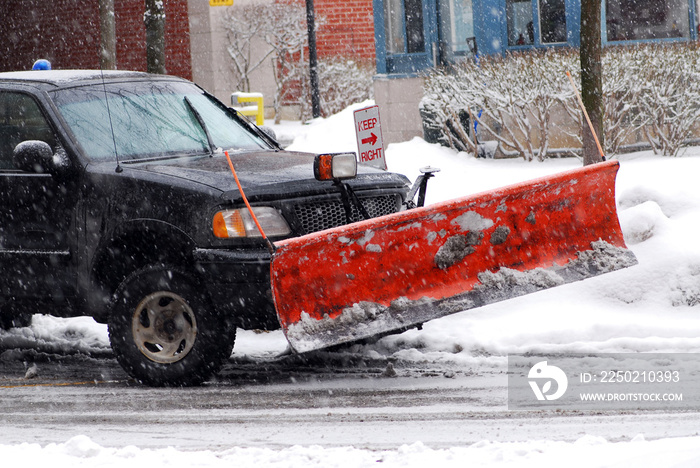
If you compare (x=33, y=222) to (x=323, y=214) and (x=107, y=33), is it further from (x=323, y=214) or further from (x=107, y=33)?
(x=107, y=33)

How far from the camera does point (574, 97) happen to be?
12.6 metres

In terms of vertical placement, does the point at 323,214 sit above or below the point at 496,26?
below

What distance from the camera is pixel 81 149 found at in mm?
6066

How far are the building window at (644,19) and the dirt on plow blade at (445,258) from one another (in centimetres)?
1066

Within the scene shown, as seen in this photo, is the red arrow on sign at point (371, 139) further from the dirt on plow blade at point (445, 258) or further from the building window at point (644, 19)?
the building window at point (644, 19)

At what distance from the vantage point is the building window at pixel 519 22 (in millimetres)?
16250

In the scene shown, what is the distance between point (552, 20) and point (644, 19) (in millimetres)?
1532

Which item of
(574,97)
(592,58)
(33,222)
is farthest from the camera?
(574,97)

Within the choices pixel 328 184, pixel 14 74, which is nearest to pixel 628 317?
pixel 328 184

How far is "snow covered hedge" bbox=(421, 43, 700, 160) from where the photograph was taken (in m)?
12.1

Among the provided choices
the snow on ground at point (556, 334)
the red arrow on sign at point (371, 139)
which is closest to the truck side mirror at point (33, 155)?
the snow on ground at point (556, 334)

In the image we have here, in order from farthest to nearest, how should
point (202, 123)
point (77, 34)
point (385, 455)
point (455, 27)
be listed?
1. point (77, 34)
2. point (455, 27)
3. point (202, 123)
4. point (385, 455)

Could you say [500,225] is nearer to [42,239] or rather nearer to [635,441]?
[635,441]

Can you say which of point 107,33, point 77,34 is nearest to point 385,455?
point 107,33
